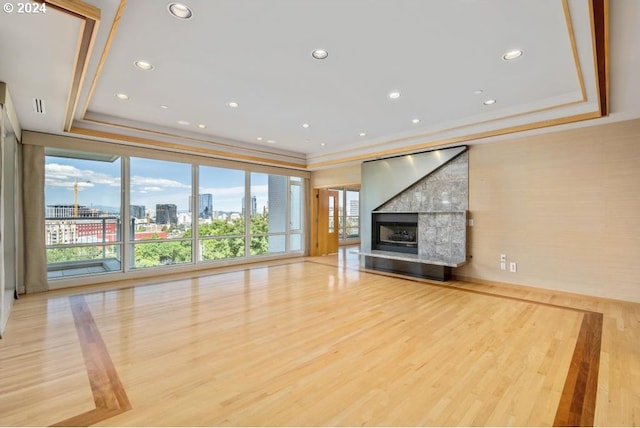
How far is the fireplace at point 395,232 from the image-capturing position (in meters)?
6.63

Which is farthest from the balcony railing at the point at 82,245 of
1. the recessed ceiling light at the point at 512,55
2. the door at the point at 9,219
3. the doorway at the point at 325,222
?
the recessed ceiling light at the point at 512,55

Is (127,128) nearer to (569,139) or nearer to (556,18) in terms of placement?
(556,18)

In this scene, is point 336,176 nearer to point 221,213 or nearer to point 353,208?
point 221,213

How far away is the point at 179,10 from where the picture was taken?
7.86 feet

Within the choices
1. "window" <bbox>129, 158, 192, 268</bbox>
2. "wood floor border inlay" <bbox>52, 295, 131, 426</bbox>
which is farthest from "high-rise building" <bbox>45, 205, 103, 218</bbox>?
"wood floor border inlay" <bbox>52, 295, 131, 426</bbox>

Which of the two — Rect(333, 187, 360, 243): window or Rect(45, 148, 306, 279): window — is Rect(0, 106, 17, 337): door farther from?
Rect(333, 187, 360, 243): window

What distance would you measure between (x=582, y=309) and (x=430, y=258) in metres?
2.38

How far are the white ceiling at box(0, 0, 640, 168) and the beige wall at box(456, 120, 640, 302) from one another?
0.54 metres

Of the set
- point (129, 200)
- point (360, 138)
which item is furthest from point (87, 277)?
point (360, 138)

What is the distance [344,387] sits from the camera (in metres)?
2.25

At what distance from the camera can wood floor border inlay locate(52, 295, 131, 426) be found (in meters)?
1.93

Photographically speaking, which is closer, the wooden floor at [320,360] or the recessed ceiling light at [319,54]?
the wooden floor at [320,360]

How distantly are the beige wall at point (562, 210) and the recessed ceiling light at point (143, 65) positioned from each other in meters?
5.45

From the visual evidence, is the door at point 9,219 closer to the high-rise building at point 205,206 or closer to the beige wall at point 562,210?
the high-rise building at point 205,206
